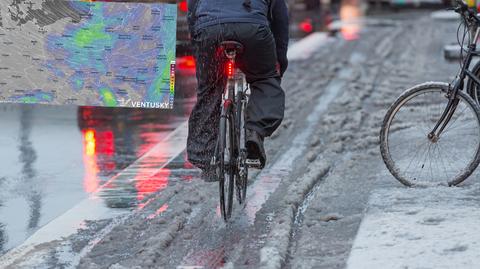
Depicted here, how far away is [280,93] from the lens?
23.1 feet

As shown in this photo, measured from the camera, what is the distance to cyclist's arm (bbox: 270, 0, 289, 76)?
695cm

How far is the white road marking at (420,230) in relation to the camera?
5.76m

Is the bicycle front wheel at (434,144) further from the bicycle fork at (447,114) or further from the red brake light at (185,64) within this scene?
the red brake light at (185,64)

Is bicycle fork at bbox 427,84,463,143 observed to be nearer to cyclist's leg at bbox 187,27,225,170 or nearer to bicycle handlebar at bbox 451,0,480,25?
bicycle handlebar at bbox 451,0,480,25

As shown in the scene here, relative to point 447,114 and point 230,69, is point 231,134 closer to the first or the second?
point 230,69

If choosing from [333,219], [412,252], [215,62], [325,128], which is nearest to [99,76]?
[215,62]

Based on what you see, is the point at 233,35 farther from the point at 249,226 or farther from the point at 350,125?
the point at 350,125

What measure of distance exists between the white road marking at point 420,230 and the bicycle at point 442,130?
0.15 metres

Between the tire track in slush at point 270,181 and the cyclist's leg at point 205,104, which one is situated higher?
the cyclist's leg at point 205,104

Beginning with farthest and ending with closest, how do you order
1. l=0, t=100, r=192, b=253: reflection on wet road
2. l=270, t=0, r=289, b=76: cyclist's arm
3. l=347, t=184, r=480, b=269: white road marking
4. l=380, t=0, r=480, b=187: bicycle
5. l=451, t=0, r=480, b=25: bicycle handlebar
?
l=0, t=100, r=192, b=253: reflection on wet road, l=380, t=0, r=480, b=187: bicycle, l=451, t=0, r=480, b=25: bicycle handlebar, l=270, t=0, r=289, b=76: cyclist's arm, l=347, t=184, r=480, b=269: white road marking

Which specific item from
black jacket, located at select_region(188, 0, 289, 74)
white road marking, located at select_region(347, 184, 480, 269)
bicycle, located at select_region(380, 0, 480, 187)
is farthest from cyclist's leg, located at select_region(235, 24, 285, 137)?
bicycle, located at select_region(380, 0, 480, 187)

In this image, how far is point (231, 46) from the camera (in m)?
6.62

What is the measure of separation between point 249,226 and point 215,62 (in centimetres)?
99

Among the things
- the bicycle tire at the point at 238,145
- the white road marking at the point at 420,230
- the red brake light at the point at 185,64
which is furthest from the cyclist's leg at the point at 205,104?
the red brake light at the point at 185,64
